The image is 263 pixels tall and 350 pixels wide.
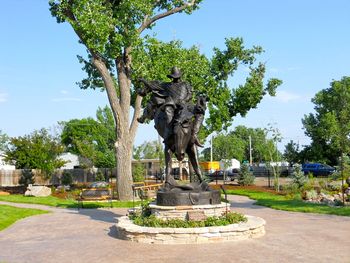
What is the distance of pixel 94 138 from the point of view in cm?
6950

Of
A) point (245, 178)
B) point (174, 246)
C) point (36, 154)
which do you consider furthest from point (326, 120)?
point (174, 246)

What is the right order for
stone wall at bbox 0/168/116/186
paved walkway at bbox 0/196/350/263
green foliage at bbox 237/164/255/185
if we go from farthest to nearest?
stone wall at bbox 0/168/116/186
green foliage at bbox 237/164/255/185
paved walkway at bbox 0/196/350/263

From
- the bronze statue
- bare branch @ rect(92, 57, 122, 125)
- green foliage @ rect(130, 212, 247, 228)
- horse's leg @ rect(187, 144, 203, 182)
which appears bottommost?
green foliage @ rect(130, 212, 247, 228)

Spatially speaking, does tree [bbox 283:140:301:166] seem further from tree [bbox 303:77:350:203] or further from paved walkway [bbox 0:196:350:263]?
paved walkway [bbox 0:196:350:263]

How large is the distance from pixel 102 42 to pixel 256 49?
43.0 feet

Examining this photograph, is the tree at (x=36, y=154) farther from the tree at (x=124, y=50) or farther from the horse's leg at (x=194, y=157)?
the horse's leg at (x=194, y=157)

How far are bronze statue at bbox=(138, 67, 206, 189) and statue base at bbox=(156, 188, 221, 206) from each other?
345 mm

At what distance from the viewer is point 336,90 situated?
207 ft

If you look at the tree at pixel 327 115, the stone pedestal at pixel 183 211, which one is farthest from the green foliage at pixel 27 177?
the tree at pixel 327 115

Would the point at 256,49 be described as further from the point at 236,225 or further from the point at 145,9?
the point at 236,225

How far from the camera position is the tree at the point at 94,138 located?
4959 centimetres

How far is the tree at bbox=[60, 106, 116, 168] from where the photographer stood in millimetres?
49594

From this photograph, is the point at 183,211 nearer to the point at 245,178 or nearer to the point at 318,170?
the point at 245,178

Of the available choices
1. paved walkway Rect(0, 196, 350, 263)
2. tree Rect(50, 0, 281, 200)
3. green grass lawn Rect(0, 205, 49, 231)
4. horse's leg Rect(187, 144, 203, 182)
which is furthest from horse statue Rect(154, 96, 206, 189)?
tree Rect(50, 0, 281, 200)
